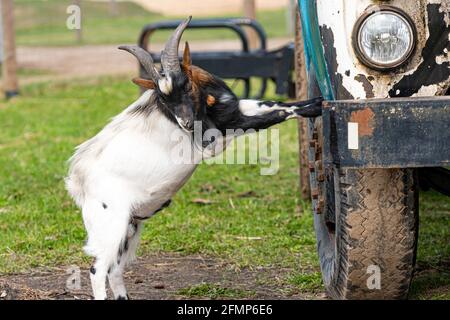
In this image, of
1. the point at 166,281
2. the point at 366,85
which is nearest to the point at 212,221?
the point at 166,281

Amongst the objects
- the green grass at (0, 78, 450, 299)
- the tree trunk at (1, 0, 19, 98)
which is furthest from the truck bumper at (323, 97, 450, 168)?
the tree trunk at (1, 0, 19, 98)

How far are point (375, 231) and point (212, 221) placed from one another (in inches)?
104

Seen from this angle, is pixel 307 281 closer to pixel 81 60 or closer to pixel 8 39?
pixel 8 39

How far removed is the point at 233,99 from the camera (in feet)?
14.6

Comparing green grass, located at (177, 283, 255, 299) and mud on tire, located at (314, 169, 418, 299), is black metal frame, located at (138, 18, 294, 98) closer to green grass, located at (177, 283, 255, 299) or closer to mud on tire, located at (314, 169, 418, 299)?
green grass, located at (177, 283, 255, 299)

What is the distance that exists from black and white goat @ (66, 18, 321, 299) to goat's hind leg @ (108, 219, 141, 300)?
0.29 feet

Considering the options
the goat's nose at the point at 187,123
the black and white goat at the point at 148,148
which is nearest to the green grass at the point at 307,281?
the black and white goat at the point at 148,148

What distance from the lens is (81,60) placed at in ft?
60.6

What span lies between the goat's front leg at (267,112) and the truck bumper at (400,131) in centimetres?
76

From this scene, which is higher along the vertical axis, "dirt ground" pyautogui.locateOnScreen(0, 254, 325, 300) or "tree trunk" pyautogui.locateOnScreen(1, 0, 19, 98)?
"tree trunk" pyautogui.locateOnScreen(1, 0, 19, 98)

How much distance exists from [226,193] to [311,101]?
10.2ft

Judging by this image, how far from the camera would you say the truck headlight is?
382 cm

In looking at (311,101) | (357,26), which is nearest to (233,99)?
(311,101)
